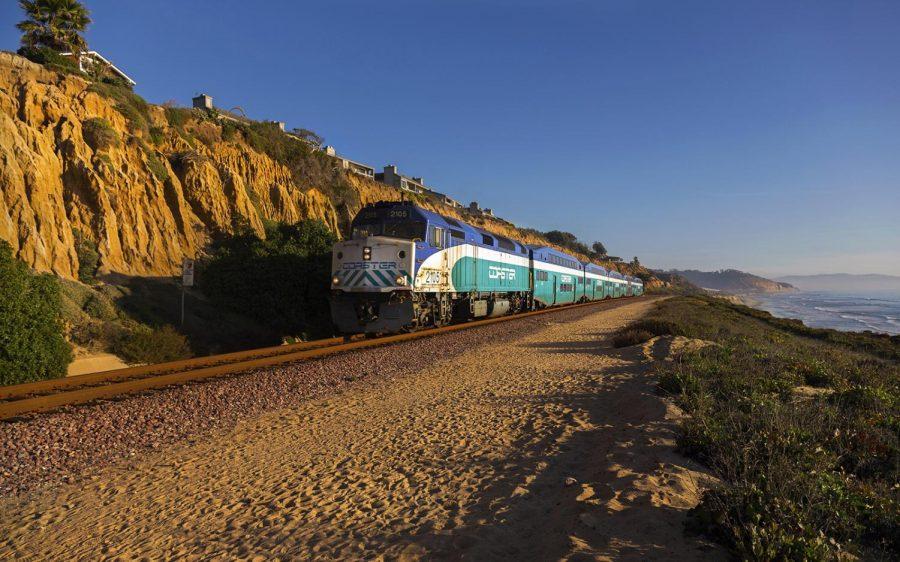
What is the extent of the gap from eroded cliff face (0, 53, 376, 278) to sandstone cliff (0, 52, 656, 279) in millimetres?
40

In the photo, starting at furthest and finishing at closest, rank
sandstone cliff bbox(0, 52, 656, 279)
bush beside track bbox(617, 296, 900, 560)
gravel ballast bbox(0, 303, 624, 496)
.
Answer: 1. sandstone cliff bbox(0, 52, 656, 279)
2. gravel ballast bbox(0, 303, 624, 496)
3. bush beside track bbox(617, 296, 900, 560)

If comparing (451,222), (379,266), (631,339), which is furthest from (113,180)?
(631,339)

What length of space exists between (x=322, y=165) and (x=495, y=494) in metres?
34.3

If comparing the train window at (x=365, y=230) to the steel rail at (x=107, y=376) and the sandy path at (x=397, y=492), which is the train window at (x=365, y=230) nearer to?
the steel rail at (x=107, y=376)

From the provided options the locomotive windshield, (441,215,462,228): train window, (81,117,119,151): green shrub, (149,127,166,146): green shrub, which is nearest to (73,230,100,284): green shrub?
(81,117,119,151): green shrub

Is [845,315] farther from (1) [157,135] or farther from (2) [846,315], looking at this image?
(1) [157,135]

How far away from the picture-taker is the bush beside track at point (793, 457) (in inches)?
128

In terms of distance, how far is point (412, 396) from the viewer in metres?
8.16

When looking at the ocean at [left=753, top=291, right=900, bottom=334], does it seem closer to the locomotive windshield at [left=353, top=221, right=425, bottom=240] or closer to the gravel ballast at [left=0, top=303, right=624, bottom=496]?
the locomotive windshield at [left=353, top=221, right=425, bottom=240]

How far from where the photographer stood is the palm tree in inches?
981

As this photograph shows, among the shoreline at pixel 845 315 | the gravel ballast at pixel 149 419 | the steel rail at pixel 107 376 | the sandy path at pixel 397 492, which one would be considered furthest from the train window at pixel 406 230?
the shoreline at pixel 845 315

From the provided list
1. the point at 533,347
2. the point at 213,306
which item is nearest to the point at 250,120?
the point at 213,306

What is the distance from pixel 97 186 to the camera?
18234mm

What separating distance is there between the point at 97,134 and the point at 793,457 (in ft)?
82.0
